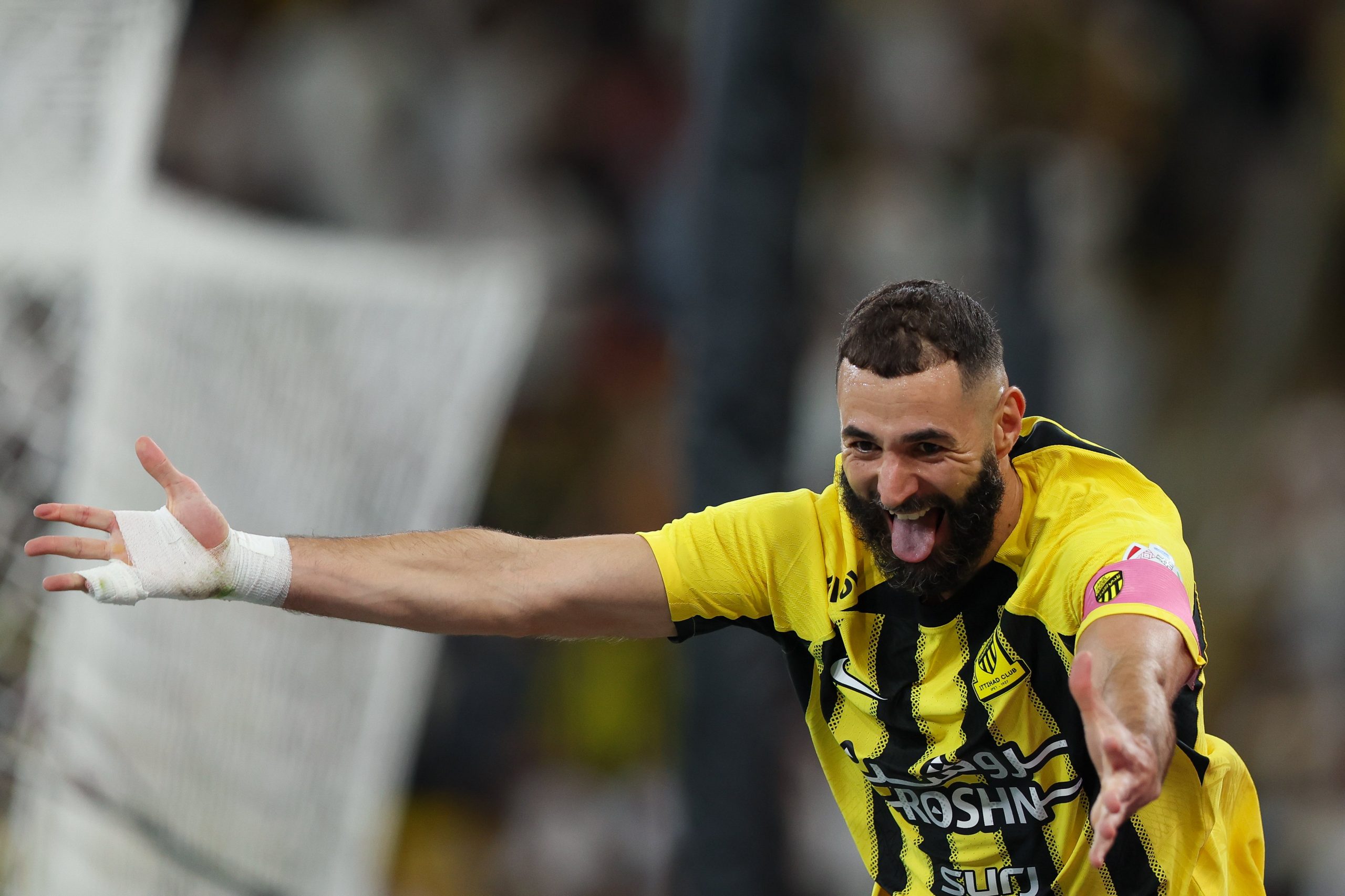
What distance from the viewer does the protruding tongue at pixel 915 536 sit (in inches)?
128

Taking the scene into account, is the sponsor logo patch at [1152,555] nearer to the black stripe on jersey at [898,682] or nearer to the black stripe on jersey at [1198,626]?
the black stripe on jersey at [1198,626]

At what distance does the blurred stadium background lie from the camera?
4504mm

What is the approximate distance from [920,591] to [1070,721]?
41 cm

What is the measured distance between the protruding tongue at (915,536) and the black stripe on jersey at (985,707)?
0.62ft

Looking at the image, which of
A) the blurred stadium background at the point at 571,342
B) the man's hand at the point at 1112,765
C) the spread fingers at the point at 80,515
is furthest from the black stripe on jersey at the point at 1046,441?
the spread fingers at the point at 80,515

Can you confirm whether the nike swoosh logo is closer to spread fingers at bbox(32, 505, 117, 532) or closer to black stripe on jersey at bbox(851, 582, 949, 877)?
black stripe on jersey at bbox(851, 582, 949, 877)

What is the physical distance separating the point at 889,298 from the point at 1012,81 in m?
6.07

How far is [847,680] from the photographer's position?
349 cm

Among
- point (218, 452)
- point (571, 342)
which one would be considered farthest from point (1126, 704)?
point (571, 342)

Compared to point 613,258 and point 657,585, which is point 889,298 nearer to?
point 657,585

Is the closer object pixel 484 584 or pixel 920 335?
pixel 920 335

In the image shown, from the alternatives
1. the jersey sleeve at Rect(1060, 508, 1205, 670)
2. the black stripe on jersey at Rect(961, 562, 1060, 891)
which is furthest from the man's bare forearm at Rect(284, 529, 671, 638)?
the jersey sleeve at Rect(1060, 508, 1205, 670)

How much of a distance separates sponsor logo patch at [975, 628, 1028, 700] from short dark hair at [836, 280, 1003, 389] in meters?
0.56

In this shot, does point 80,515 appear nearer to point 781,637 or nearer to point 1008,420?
point 781,637
